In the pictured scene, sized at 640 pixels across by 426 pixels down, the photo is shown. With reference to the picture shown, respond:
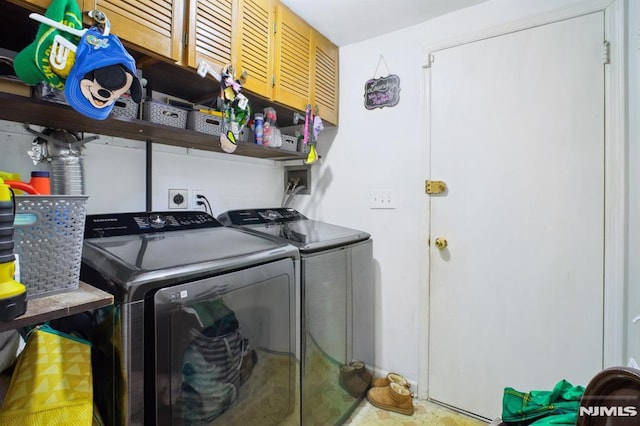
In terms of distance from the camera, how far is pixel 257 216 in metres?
1.97

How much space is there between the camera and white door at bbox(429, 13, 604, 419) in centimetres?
146

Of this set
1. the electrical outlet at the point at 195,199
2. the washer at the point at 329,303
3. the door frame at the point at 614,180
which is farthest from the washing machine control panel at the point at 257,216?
the door frame at the point at 614,180

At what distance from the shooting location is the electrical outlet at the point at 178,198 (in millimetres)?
1699

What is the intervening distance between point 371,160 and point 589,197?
1233 mm

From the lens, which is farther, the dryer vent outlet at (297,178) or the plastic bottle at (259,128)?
the dryer vent outlet at (297,178)

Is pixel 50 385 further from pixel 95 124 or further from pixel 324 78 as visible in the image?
pixel 324 78

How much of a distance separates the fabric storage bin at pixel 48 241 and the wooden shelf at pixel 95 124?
427 millimetres

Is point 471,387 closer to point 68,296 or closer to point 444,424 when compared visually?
point 444,424

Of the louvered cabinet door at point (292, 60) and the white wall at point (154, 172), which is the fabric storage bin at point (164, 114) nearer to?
the white wall at point (154, 172)

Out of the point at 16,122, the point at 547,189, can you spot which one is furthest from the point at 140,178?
the point at 547,189

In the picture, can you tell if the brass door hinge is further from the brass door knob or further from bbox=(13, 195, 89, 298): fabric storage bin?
bbox=(13, 195, 89, 298): fabric storage bin

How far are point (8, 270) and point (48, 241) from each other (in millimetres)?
148

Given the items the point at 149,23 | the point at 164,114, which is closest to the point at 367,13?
the point at 149,23

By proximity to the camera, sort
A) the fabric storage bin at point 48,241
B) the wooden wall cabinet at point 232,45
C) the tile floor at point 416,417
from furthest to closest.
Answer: the tile floor at point 416,417
the wooden wall cabinet at point 232,45
the fabric storage bin at point 48,241
